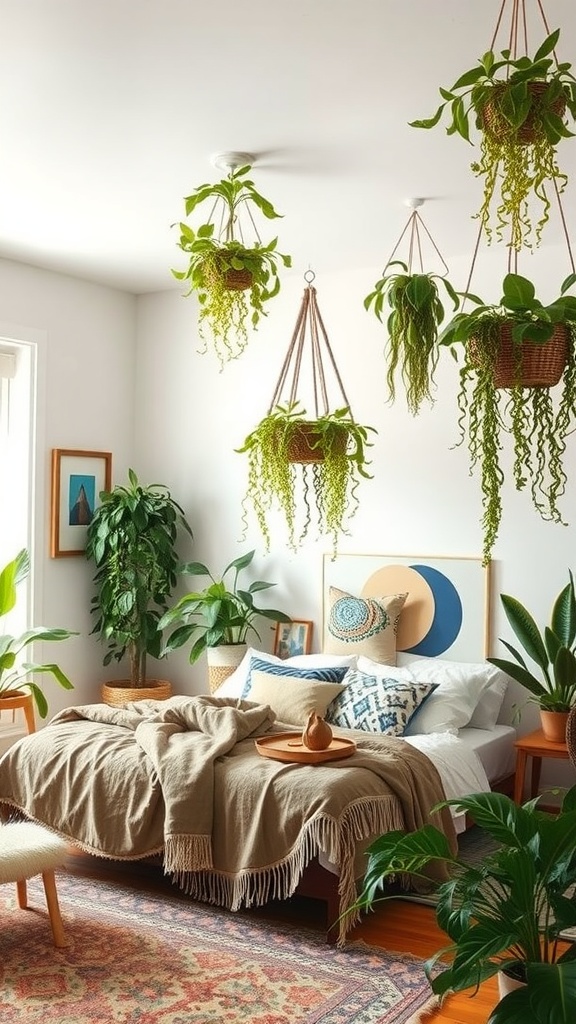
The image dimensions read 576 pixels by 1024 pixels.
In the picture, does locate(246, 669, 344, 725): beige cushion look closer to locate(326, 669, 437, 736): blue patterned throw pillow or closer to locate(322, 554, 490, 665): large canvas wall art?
locate(326, 669, 437, 736): blue patterned throw pillow

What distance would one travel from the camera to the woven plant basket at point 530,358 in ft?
8.00

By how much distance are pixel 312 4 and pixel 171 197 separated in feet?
6.12

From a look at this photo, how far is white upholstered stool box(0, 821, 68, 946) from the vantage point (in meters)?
3.56

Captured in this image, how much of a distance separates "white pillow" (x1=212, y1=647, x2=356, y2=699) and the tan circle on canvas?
361mm

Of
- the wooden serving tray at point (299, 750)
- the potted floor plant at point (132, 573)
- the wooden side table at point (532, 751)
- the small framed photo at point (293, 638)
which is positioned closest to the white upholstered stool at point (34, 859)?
the wooden serving tray at point (299, 750)

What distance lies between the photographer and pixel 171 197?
4785mm

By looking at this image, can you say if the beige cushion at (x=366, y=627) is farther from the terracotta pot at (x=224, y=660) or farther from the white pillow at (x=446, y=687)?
the terracotta pot at (x=224, y=660)

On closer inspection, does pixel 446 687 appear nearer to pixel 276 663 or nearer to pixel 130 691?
pixel 276 663

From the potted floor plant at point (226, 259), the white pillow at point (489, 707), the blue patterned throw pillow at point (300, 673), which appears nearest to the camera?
the potted floor plant at point (226, 259)

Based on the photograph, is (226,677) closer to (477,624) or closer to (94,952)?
(477,624)

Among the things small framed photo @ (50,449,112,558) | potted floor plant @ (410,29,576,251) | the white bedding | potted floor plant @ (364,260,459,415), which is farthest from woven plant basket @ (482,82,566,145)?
small framed photo @ (50,449,112,558)

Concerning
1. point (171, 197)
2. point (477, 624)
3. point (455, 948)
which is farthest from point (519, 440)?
point (477, 624)

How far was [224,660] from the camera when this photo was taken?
20.2ft

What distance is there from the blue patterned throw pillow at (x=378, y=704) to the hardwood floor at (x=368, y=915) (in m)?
0.91
